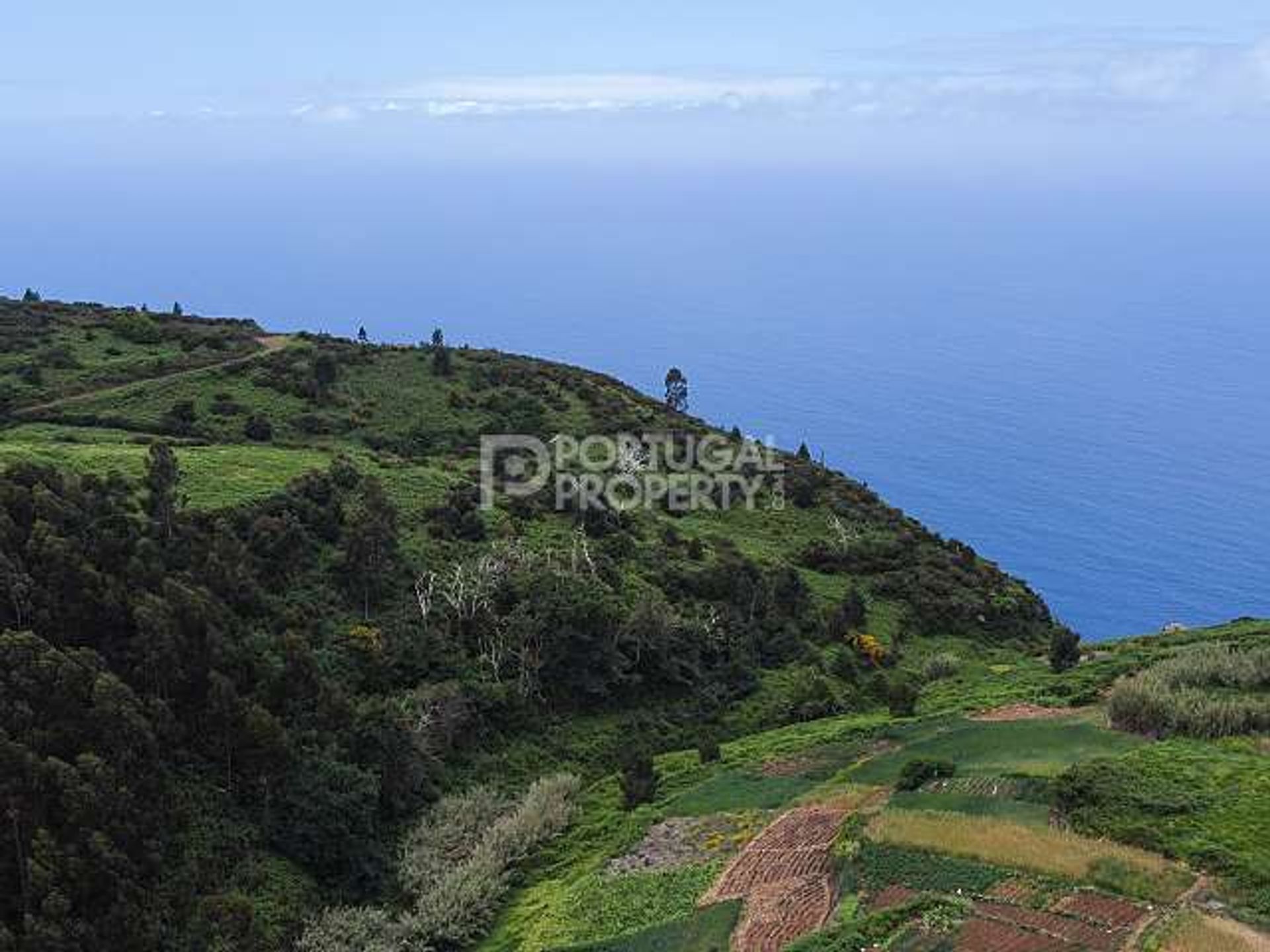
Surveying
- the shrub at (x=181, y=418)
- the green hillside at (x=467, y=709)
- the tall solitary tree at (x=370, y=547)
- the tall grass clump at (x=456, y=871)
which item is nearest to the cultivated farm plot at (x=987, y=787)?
the green hillside at (x=467, y=709)

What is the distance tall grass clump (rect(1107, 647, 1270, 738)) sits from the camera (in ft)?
91.4

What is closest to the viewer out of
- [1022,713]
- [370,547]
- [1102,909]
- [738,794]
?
[1102,909]

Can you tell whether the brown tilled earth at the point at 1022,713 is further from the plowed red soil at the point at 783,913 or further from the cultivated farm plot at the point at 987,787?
the plowed red soil at the point at 783,913

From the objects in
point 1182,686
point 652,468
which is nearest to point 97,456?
point 652,468

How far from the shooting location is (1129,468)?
186 m

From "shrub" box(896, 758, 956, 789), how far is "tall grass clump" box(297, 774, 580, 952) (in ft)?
33.9

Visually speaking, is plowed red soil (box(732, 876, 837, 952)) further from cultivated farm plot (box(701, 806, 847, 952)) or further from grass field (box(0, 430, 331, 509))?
grass field (box(0, 430, 331, 509))

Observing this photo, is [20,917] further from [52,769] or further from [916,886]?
[916,886]

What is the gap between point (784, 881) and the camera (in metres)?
24.1

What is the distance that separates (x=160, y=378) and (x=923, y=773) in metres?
55.7

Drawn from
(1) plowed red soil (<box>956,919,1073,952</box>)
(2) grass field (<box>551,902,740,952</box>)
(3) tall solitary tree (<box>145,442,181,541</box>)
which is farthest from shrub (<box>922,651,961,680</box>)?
(3) tall solitary tree (<box>145,442,181,541</box>)

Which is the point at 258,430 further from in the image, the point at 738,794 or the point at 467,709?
the point at 738,794

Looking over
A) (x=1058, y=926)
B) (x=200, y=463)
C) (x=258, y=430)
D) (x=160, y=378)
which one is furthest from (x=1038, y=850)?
(x=160, y=378)

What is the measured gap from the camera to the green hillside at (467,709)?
944 inches
